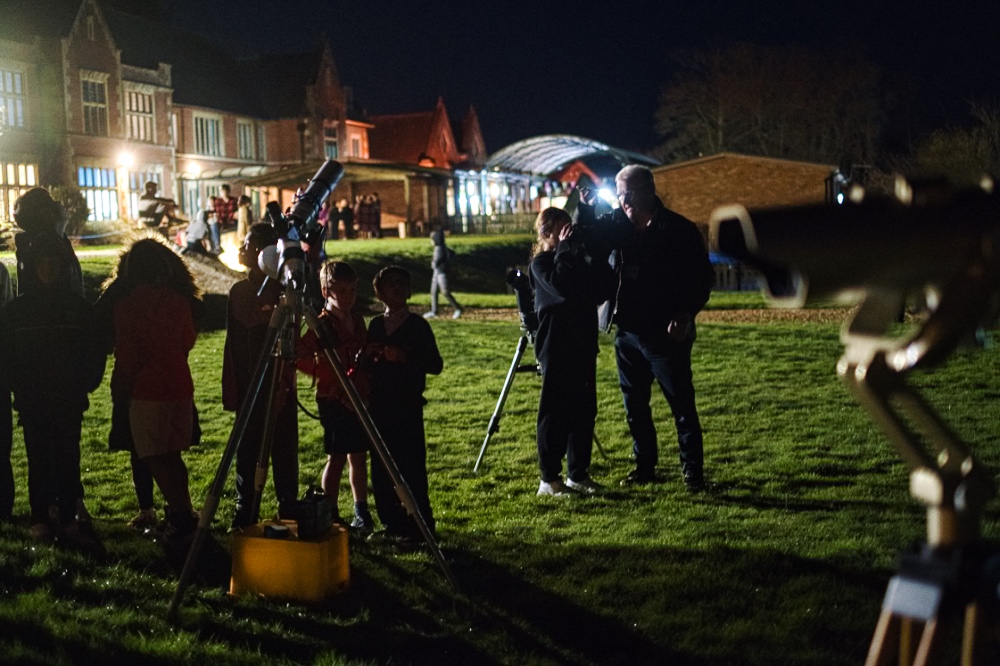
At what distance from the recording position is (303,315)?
16.1 feet

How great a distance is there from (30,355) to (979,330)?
5688 mm

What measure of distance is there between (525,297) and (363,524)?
2223 millimetres

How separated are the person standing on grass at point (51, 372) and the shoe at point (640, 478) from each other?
12.2ft

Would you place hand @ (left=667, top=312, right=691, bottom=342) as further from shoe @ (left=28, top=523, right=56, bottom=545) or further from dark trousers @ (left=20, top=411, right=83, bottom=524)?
shoe @ (left=28, top=523, right=56, bottom=545)

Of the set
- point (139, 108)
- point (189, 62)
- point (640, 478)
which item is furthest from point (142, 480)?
point (189, 62)

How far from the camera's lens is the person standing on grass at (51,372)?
6.25m

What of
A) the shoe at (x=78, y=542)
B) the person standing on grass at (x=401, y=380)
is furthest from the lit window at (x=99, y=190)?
the person standing on grass at (x=401, y=380)

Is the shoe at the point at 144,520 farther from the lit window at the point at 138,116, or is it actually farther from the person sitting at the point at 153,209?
the lit window at the point at 138,116

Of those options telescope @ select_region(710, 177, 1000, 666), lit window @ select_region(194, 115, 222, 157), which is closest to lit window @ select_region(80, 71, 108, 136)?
lit window @ select_region(194, 115, 222, 157)

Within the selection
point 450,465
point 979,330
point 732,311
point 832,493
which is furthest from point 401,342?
point 732,311

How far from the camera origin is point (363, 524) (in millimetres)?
6465

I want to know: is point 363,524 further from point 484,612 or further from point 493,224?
point 493,224

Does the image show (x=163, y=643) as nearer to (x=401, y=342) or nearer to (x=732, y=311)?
(x=401, y=342)

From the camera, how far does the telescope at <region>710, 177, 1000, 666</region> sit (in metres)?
1.90
